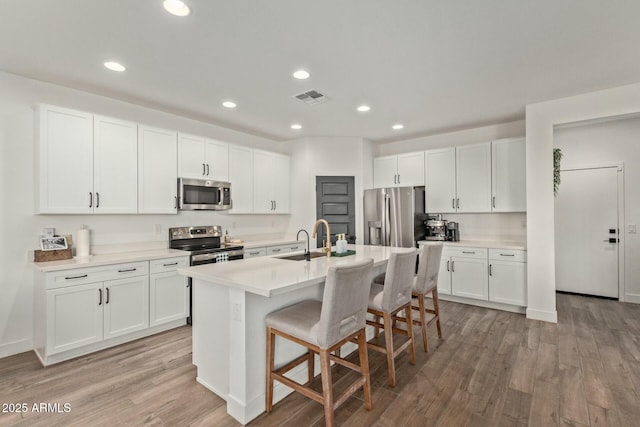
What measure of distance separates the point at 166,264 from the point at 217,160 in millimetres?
1681

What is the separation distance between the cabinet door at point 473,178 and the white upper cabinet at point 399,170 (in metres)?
0.62

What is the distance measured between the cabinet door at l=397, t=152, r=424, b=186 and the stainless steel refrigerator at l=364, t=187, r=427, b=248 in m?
0.19

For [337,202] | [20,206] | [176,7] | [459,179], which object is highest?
[176,7]

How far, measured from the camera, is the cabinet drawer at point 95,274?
9.05ft

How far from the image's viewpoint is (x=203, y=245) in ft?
14.0

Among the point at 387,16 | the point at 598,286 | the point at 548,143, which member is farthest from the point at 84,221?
the point at 598,286

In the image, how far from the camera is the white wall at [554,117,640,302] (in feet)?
14.3

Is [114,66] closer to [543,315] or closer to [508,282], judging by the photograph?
[508,282]

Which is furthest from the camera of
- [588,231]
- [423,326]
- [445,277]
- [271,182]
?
[271,182]

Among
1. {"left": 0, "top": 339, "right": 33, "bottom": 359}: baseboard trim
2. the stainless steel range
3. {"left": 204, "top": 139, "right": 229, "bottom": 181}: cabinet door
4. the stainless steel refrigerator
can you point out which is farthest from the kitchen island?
the stainless steel refrigerator

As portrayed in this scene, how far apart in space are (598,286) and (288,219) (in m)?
5.13

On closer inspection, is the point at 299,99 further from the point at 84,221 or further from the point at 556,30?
the point at 84,221

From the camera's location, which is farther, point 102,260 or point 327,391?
point 102,260

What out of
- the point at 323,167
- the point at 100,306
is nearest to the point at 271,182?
the point at 323,167
